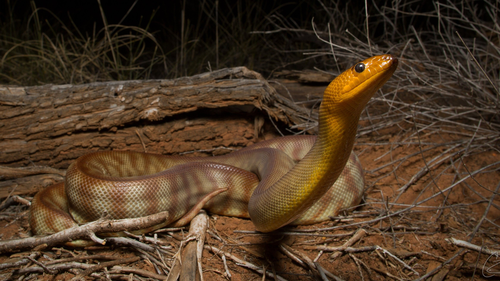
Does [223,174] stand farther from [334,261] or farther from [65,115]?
[65,115]

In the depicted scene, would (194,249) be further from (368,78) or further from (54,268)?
Result: (368,78)

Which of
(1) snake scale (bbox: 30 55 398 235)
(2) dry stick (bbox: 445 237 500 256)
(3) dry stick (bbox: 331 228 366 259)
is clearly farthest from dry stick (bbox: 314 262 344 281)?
(2) dry stick (bbox: 445 237 500 256)

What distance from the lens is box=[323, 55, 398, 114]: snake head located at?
1.63 metres

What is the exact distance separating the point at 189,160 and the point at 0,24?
5.01 meters

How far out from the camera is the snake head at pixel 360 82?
1.63 metres

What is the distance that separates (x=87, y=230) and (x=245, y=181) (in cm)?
130

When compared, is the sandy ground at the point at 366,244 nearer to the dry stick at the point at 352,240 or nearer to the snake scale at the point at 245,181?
the dry stick at the point at 352,240

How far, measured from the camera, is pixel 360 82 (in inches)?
65.4

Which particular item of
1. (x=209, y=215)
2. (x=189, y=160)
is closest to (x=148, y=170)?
(x=189, y=160)

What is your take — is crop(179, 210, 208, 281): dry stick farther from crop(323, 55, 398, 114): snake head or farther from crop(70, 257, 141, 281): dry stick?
crop(323, 55, 398, 114): snake head

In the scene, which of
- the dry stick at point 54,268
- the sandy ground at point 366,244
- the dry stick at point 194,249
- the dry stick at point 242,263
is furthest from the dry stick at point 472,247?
the dry stick at point 54,268

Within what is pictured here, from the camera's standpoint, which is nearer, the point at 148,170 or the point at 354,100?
the point at 354,100

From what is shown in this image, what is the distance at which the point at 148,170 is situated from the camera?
10.3ft

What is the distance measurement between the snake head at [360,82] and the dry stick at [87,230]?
4.01 ft
